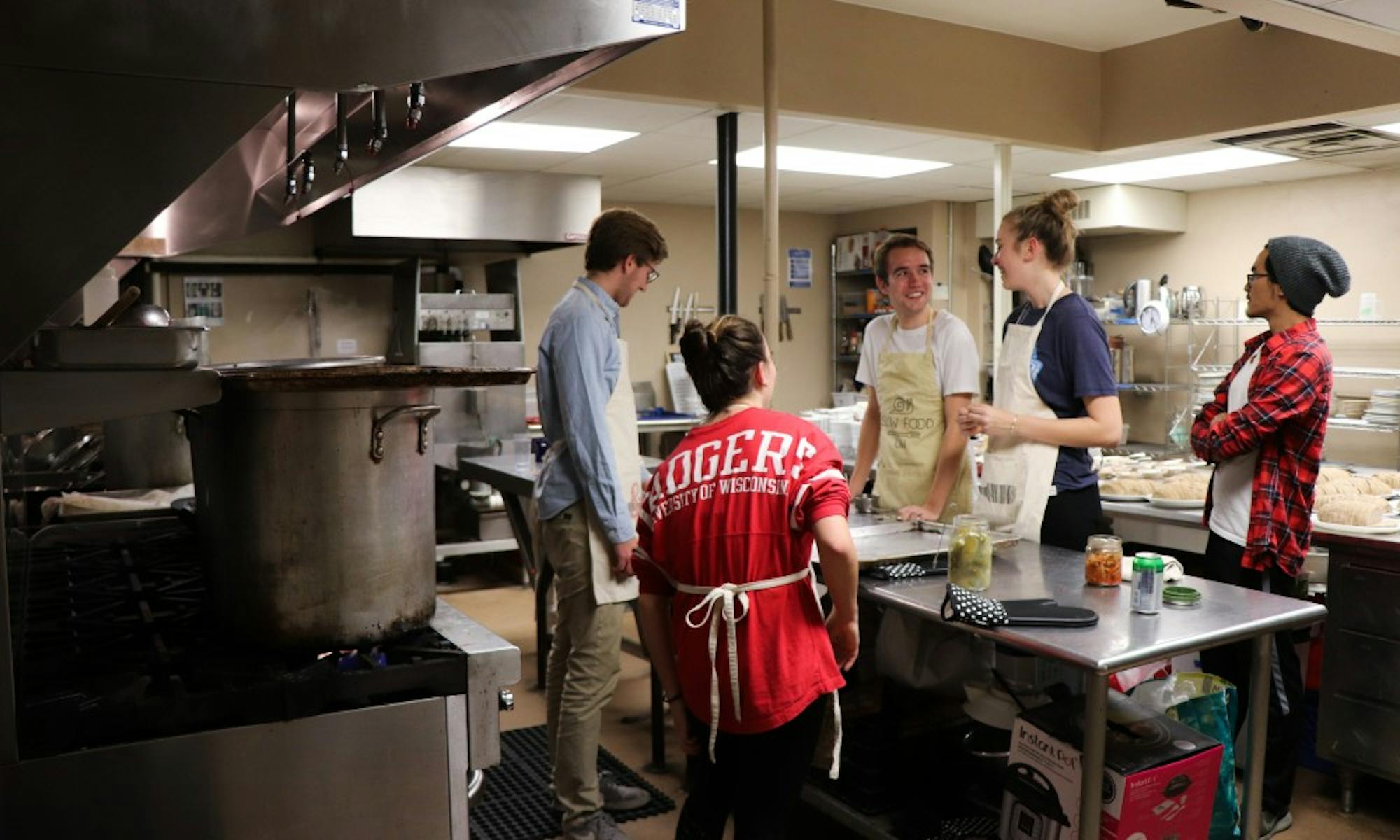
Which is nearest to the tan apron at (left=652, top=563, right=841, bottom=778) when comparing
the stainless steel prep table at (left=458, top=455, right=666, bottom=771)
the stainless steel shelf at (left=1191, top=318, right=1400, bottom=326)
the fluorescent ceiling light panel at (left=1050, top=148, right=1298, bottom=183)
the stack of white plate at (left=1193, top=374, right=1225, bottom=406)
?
the stainless steel prep table at (left=458, top=455, right=666, bottom=771)

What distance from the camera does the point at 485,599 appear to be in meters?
5.80

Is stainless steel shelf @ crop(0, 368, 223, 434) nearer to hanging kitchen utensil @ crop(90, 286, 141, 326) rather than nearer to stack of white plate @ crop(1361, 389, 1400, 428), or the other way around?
hanging kitchen utensil @ crop(90, 286, 141, 326)

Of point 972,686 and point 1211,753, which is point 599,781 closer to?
point 972,686

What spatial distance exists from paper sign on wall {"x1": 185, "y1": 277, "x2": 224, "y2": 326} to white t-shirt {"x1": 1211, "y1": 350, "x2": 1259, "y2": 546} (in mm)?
5538

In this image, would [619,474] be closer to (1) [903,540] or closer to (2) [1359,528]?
(1) [903,540]

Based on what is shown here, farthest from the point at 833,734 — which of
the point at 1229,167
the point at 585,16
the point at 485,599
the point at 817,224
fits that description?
the point at 817,224

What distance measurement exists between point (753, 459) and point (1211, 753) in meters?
1.27

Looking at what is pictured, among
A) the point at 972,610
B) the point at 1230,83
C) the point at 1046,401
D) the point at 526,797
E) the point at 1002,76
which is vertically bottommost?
the point at 526,797

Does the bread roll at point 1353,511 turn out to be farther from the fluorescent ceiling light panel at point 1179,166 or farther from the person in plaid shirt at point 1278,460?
the fluorescent ceiling light panel at point 1179,166

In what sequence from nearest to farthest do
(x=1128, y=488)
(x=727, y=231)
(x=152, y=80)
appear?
(x=152, y=80) → (x=1128, y=488) → (x=727, y=231)

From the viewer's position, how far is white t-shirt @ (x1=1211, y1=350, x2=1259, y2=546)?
3.05m

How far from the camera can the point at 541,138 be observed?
530cm

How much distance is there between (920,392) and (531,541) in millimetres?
1941

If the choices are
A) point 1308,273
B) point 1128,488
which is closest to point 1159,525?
point 1128,488
